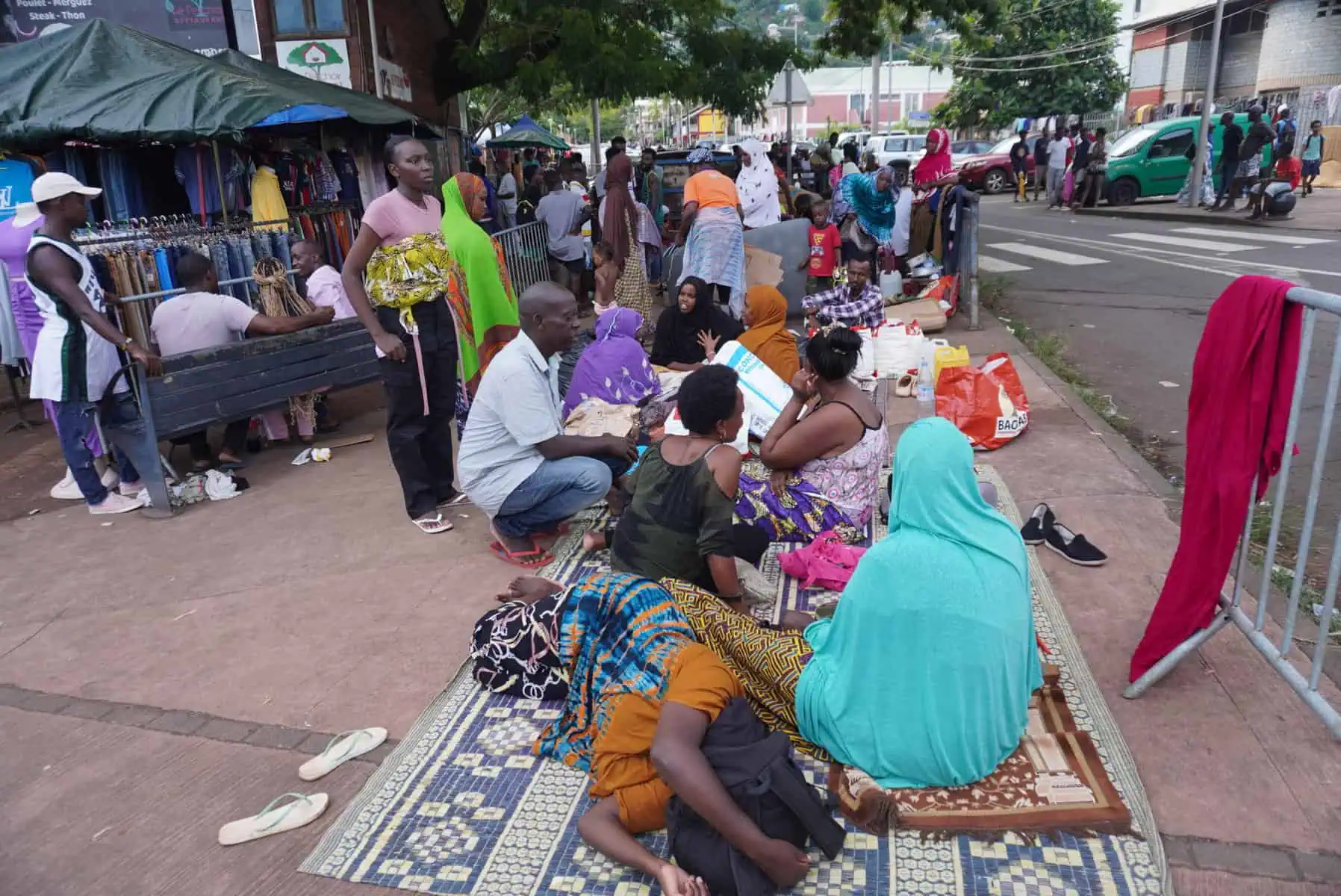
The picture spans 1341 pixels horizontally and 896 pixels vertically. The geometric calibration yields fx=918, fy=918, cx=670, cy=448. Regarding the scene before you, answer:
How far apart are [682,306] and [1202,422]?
4267mm

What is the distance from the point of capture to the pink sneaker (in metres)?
5.49

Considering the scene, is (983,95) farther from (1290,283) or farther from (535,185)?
(1290,283)

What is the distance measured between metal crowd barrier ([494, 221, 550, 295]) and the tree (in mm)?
25449

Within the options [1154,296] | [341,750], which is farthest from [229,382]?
[1154,296]

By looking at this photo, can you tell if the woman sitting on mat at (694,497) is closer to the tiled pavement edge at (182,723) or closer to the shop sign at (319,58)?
the tiled pavement edge at (182,723)

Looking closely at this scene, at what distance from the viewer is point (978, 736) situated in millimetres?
2555

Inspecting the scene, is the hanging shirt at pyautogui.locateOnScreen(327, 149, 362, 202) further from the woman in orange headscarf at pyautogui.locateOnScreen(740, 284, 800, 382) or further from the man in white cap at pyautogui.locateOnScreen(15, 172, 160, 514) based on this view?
the woman in orange headscarf at pyautogui.locateOnScreen(740, 284, 800, 382)

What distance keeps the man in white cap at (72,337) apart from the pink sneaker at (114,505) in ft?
0.20

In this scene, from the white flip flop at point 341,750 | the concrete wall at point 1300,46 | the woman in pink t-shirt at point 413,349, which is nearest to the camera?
the white flip flop at point 341,750

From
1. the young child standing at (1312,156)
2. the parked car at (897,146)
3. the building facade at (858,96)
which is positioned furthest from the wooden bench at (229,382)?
the building facade at (858,96)

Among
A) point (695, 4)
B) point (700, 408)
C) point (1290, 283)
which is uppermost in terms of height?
point (695, 4)

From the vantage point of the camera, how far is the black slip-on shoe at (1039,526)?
4.33m

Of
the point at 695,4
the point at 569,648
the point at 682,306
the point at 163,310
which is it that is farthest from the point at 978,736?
the point at 695,4

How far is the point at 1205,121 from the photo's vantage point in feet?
55.3
